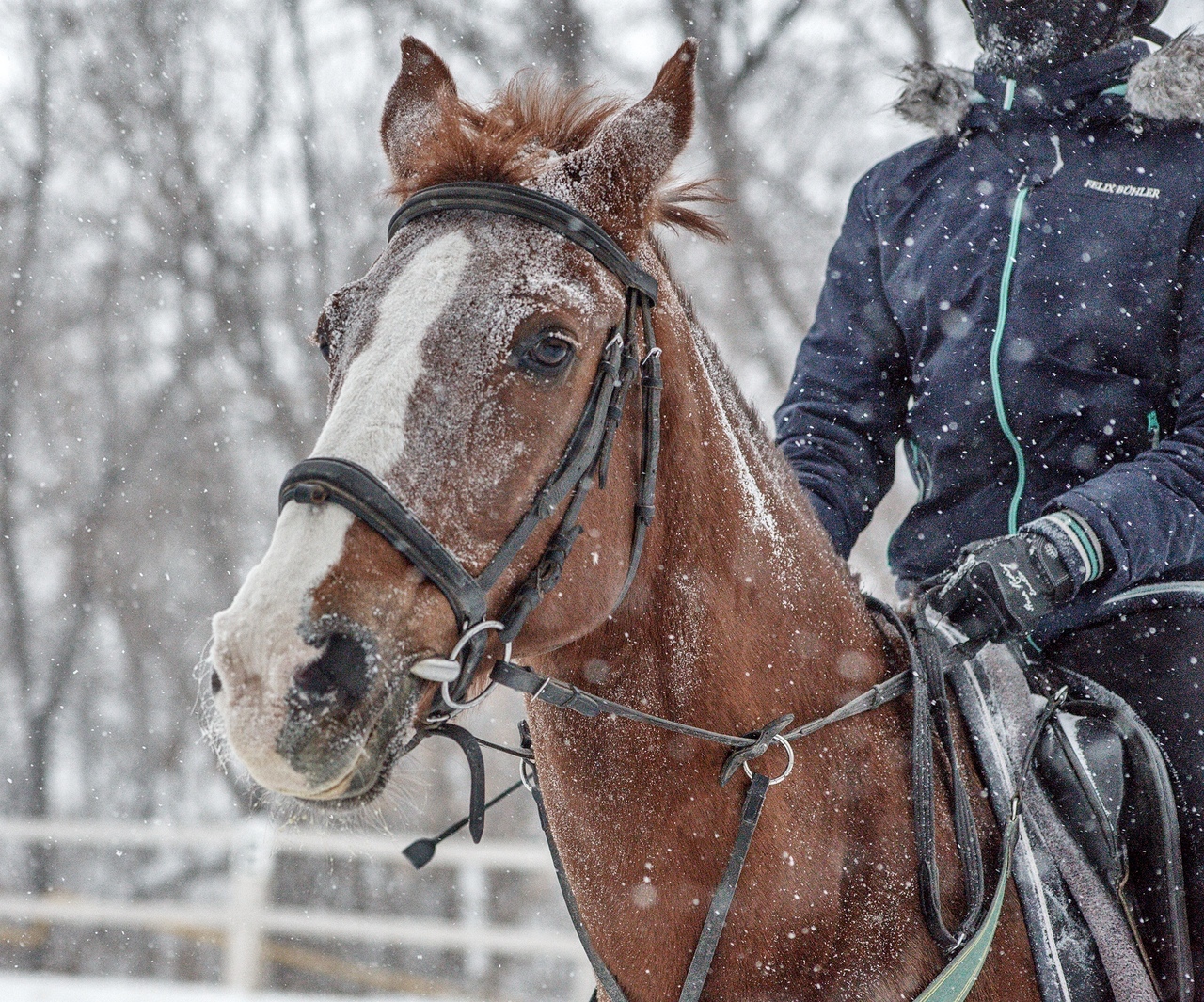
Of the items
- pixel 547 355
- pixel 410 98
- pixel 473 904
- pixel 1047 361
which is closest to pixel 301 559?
pixel 547 355

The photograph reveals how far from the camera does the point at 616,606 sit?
1.98 metres

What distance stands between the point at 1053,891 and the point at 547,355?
1.39 metres

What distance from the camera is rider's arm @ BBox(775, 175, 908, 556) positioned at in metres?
2.98

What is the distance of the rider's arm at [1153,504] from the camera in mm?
2193

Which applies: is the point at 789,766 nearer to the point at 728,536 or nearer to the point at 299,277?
the point at 728,536

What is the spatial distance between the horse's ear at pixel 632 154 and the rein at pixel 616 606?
4.5 inches

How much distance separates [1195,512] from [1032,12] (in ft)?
4.52

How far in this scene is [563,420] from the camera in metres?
1.87

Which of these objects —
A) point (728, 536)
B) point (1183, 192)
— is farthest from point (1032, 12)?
point (728, 536)

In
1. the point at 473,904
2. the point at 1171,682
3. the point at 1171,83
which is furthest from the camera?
the point at 473,904

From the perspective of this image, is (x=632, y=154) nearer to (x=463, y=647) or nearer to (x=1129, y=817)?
(x=463, y=647)

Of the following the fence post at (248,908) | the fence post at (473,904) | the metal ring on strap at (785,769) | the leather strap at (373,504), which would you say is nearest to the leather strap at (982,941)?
the metal ring on strap at (785,769)

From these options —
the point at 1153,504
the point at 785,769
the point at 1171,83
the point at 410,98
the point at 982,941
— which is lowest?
the point at 982,941

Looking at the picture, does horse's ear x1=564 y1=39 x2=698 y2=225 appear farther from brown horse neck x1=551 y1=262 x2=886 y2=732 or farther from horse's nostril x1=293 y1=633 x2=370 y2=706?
horse's nostril x1=293 y1=633 x2=370 y2=706
